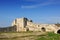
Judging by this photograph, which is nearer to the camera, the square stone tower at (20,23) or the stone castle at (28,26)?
the stone castle at (28,26)

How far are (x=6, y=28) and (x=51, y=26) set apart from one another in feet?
38.7

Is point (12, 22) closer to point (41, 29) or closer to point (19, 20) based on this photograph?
point (19, 20)

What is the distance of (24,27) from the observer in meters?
50.8

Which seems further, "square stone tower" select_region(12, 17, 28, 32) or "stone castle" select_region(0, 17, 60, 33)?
"square stone tower" select_region(12, 17, 28, 32)

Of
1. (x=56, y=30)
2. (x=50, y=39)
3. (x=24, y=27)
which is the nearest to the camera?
(x=50, y=39)

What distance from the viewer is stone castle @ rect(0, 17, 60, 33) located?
44.2 meters

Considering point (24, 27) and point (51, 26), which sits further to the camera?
point (24, 27)

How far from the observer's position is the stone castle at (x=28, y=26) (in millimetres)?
44250

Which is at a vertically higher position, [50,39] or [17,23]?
[17,23]

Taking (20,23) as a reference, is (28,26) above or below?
below

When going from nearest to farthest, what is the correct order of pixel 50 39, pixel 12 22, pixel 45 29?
1. pixel 50 39
2. pixel 45 29
3. pixel 12 22

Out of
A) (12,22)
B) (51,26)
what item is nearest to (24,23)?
(12,22)

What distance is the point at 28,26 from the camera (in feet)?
163

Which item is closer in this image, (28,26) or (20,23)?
(28,26)
